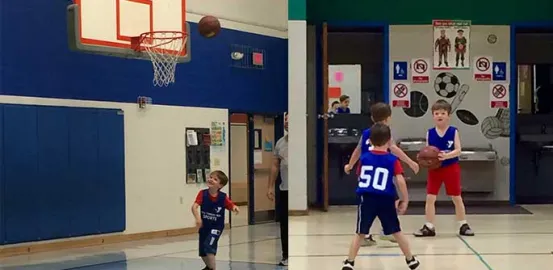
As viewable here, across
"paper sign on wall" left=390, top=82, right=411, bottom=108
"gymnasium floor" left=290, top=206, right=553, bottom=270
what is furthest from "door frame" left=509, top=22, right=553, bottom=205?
"gymnasium floor" left=290, top=206, right=553, bottom=270

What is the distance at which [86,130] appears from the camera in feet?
34.7

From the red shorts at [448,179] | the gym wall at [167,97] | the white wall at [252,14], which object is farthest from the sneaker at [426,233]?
the white wall at [252,14]

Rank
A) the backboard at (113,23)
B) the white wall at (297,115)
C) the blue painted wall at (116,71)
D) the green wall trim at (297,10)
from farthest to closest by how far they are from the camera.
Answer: the blue painted wall at (116,71) → the green wall trim at (297,10) → the white wall at (297,115) → the backboard at (113,23)

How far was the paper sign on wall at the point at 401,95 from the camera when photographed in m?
10.7

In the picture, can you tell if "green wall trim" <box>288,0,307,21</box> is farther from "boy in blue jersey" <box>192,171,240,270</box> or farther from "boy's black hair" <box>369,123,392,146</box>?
"boy's black hair" <box>369,123,392,146</box>

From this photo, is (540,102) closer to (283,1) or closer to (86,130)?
(283,1)

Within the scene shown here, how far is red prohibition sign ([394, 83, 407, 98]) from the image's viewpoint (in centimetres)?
1070

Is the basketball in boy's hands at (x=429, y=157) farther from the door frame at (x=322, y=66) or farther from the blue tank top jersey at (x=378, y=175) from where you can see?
the door frame at (x=322, y=66)

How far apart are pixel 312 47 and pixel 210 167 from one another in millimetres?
2612

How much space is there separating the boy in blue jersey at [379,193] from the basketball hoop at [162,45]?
14.4ft

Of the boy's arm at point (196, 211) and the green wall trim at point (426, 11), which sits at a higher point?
the green wall trim at point (426, 11)

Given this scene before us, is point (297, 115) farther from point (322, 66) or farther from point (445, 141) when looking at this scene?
point (445, 141)

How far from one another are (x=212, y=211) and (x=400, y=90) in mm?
4571

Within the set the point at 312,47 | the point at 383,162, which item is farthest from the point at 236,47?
the point at 383,162
